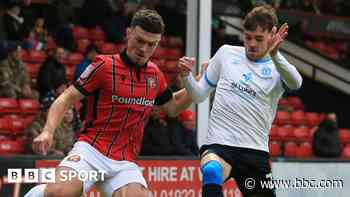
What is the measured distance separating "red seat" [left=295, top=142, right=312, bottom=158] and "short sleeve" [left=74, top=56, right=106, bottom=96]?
28.3 feet

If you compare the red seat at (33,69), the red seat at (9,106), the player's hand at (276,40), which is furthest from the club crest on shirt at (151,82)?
the red seat at (33,69)

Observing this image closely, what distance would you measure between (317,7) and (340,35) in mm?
839

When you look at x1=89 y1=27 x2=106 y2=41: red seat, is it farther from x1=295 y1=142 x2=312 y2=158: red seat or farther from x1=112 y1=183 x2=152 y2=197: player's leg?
x1=112 y1=183 x2=152 y2=197: player's leg

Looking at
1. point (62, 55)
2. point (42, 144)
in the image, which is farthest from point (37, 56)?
point (42, 144)

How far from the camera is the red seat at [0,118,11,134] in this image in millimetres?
12086

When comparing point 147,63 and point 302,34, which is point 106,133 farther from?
point 302,34

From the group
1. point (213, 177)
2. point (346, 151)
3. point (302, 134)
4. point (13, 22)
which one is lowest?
point (346, 151)

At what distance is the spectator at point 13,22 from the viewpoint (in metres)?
13.0

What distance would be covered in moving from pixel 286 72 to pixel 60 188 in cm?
192

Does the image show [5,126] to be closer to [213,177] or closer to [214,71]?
[214,71]

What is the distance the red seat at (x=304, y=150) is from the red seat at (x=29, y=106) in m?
4.74

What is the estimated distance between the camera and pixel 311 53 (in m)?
18.5

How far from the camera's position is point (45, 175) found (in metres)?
7.63

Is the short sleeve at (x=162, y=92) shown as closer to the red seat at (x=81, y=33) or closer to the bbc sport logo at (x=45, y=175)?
the bbc sport logo at (x=45, y=175)
